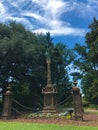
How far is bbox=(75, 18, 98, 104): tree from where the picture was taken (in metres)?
35.5

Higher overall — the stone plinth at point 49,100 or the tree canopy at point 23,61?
the tree canopy at point 23,61

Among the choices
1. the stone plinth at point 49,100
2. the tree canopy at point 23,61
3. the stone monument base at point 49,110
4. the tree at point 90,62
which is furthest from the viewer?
the tree at point 90,62

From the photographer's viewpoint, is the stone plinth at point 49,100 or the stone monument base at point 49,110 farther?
the stone plinth at point 49,100

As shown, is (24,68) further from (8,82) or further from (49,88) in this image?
(49,88)

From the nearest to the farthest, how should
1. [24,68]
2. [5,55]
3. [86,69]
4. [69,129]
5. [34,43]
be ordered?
1. [69,129]
2. [5,55]
3. [24,68]
4. [34,43]
5. [86,69]

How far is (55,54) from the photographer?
36.3 metres

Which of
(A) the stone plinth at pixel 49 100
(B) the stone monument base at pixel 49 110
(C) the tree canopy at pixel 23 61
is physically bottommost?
(B) the stone monument base at pixel 49 110

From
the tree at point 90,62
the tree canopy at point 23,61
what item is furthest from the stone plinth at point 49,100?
the tree at point 90,62

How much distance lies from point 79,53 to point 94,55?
4939mm

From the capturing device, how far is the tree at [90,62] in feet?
117

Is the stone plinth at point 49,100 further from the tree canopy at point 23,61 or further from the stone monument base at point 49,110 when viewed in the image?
the tree canopy at point 23,61

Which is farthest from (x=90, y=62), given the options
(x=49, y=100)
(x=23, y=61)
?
(x=49, y=100)

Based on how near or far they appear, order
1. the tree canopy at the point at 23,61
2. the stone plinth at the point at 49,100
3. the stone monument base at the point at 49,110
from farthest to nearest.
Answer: the tree canopy at the point at 23,61
the stone plinth at the point at 49,100
the stone monument base at the point at 49,110

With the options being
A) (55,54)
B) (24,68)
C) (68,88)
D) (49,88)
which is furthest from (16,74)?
(68,88)
